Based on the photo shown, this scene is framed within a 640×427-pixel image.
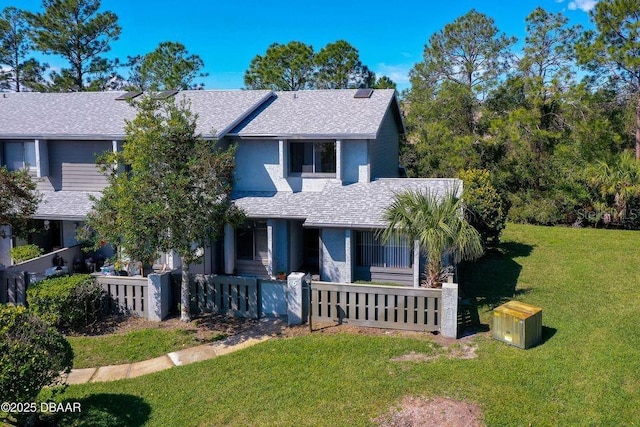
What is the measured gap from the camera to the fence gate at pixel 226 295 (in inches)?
541

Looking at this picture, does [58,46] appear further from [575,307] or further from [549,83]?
[575,307]

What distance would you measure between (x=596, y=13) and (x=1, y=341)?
102 ft

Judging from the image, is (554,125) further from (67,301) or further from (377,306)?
(67,301)

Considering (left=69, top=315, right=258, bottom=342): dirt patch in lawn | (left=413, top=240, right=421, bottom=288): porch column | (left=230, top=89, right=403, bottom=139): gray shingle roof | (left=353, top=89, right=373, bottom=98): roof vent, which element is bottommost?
(left=69, top=315, right=258, bottom=342): dirt patch in lawn

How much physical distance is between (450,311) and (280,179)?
29.6ft

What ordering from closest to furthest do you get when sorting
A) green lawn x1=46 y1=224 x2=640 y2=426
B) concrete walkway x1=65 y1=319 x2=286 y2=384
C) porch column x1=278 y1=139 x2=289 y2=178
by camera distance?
green lawn x1=46 y1=224 x2=640 y2=426 → concrete walkway x1=65 y1=319 x2=286 y2=384 → porch column x1=278 y1=139 x2=289 y2=178

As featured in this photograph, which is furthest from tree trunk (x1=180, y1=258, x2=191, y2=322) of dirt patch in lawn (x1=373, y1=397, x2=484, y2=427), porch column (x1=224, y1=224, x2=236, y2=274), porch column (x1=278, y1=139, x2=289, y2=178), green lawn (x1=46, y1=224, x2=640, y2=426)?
dirt patch in lawn (x1=373, y1=397, x2=484, y2=427)

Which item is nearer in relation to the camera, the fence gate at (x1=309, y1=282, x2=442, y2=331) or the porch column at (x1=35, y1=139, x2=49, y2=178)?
the fence gate at (x1=309, y1=282, x2=442, y2=331)

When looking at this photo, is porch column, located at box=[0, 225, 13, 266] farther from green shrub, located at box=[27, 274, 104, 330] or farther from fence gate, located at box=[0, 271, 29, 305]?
green shrub, located at box=[27, 274, 104, 330]

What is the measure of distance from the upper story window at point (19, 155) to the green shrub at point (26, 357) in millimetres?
13586

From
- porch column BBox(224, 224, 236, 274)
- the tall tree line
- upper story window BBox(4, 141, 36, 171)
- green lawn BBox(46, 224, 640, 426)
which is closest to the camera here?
green lawn BBox(46, 224, 640, 426)

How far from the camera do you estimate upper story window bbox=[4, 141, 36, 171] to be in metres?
19.7

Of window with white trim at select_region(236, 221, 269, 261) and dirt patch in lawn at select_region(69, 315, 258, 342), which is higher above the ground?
window with white trim at select_region(236, 221, 269, 261)

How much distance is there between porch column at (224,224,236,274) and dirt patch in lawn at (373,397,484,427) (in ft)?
33.9
